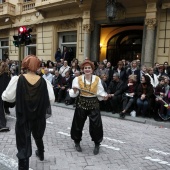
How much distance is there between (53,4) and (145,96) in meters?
8.91

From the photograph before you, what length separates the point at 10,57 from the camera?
17703 millimetres

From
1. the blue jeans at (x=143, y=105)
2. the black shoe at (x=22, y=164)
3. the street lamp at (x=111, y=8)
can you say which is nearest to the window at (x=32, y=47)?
the street lamp at (x=111, y=8)

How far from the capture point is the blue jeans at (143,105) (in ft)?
23.7

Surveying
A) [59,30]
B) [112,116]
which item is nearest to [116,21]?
[59,30]

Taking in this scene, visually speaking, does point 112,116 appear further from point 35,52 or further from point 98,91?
point 35,52

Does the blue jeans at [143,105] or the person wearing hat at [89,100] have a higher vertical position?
the person wearing hat at [89,100]

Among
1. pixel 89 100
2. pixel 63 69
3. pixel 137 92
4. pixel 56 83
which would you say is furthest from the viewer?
pixel 63 69

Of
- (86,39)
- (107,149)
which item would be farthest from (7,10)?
(107,149)

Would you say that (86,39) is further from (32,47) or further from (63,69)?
(32,47)

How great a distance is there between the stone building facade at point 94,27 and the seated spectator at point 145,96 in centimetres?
340

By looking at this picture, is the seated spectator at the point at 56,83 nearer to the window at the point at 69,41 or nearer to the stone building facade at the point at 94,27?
the stone building facade at the point at 94,27

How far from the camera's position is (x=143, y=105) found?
7.25 meters

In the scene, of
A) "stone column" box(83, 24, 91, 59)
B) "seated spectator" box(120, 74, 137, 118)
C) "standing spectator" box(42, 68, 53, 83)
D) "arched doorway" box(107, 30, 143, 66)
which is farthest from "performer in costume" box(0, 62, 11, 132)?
"arched doorway" box(107, 30, 143, 66)

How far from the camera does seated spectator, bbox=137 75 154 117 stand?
722 centimetres
